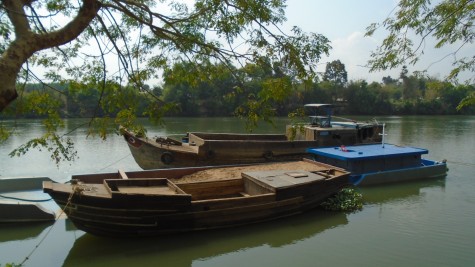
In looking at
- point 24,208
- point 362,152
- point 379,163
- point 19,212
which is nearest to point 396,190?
point 379,163

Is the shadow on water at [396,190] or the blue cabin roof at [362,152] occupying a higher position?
the blue cabin roof at [362,152]

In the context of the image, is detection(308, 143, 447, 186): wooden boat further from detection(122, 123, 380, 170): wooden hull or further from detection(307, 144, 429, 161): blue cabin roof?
detection(122, 123, 380, 170): wooden hull

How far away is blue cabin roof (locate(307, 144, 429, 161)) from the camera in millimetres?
12359

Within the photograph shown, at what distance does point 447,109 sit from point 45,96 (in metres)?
68.4

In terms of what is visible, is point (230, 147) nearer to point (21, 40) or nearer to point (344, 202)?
point (344, 202)

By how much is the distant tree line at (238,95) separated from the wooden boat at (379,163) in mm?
2329

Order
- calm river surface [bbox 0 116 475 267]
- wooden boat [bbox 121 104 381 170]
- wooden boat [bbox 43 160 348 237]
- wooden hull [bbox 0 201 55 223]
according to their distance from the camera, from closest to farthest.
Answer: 1. wooden boat [bbox 43 160 348 237]
2. calm river surface [bbox 0 116 475 267]
3. wooden hull [bbox 0 201 55 223]
4. wooden boat [bbox 121 104 381 170]

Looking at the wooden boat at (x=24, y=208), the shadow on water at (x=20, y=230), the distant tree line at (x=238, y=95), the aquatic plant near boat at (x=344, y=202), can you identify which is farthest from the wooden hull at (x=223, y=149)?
the shadow on water at (x=20, y=230)

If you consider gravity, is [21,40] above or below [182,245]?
above

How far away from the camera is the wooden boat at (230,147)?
12.9 metres

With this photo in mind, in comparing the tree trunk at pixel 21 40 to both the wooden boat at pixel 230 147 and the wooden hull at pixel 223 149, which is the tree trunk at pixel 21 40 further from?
the wooden hull at pixel 223 149

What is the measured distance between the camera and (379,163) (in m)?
13.0

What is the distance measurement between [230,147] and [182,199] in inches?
231

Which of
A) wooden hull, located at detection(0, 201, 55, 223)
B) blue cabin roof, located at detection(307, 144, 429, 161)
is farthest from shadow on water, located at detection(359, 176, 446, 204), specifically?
wooden hull, located at detection(0, 201, 55, 223)
